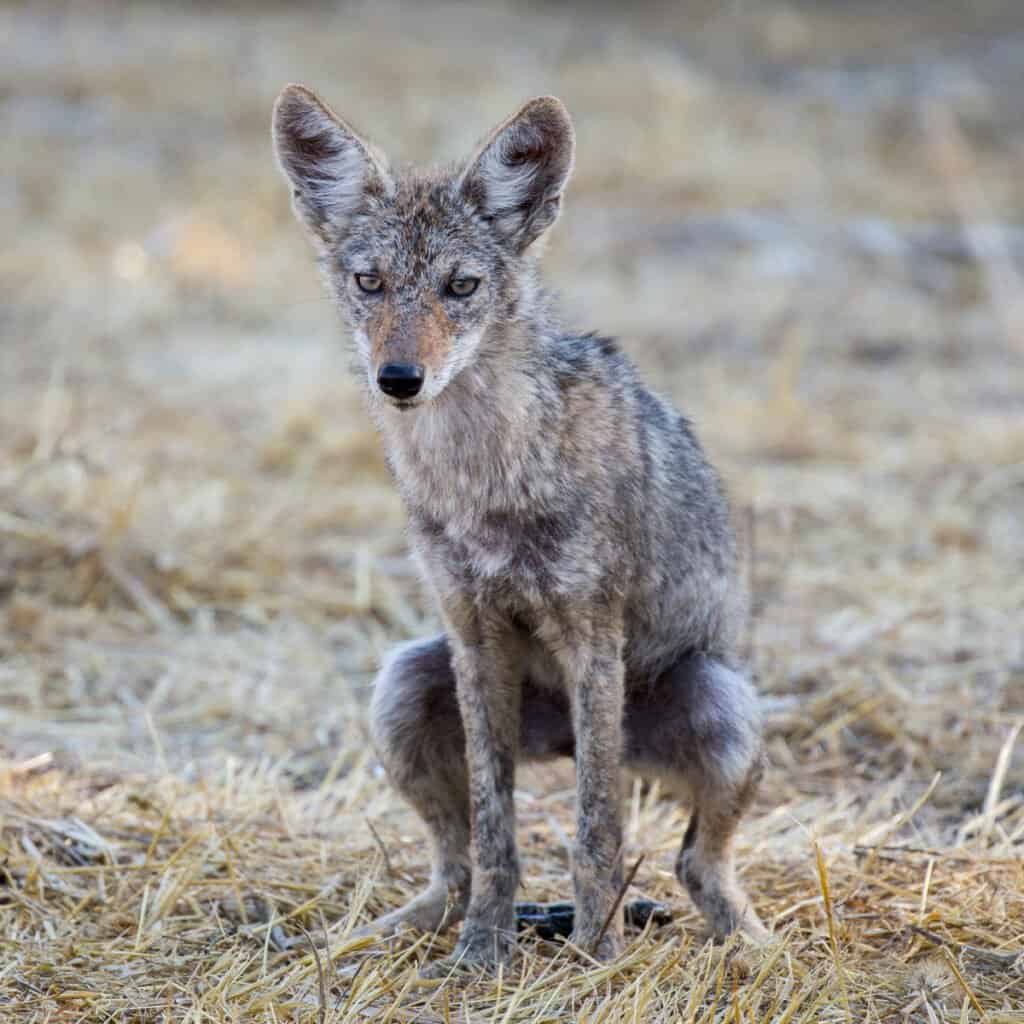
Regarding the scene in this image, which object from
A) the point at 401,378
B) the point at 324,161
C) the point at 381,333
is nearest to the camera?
the point at 401,378

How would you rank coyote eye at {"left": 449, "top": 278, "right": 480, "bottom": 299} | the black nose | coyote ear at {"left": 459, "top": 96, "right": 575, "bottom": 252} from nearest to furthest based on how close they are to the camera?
the black nose
coyote eye at {"left": 449, "top": 278, "right": 480, "bottom": 299}
coyote ear at {"left": 459, "top": 96, "right": 575, "bottom": 252}

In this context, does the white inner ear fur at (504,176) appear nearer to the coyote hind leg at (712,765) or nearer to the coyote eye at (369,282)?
the coyote eye at (369,282)

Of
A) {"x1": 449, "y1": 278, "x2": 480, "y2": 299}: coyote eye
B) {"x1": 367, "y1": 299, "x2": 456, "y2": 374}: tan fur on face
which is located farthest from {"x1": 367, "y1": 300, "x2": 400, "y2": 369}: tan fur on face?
{"x1": 449, "y1": 278, "x2": 480, "y2": 299}: coyote eye

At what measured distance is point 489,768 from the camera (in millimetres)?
3717

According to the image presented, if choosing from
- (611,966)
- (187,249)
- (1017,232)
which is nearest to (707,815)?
(611,966)

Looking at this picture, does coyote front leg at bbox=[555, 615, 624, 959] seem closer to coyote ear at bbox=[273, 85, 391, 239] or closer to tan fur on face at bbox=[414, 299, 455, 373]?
tan fur on face at bbox=[414, 299, 455, 373]

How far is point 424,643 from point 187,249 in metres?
9.06

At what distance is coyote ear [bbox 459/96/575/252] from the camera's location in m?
3.68

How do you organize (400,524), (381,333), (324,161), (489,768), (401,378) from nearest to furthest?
(401,378) → (381,333) → (489,768) → (324,161) → (400,524)

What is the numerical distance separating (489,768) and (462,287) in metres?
1.30

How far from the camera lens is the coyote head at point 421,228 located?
11.4ft

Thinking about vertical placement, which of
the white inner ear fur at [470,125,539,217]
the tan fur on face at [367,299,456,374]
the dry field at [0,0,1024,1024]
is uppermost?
the white inner ear fur at [470,125,539,217]

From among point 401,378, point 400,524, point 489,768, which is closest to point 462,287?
point 401,378

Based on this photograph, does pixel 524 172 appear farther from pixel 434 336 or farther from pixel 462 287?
pixel 434 336
